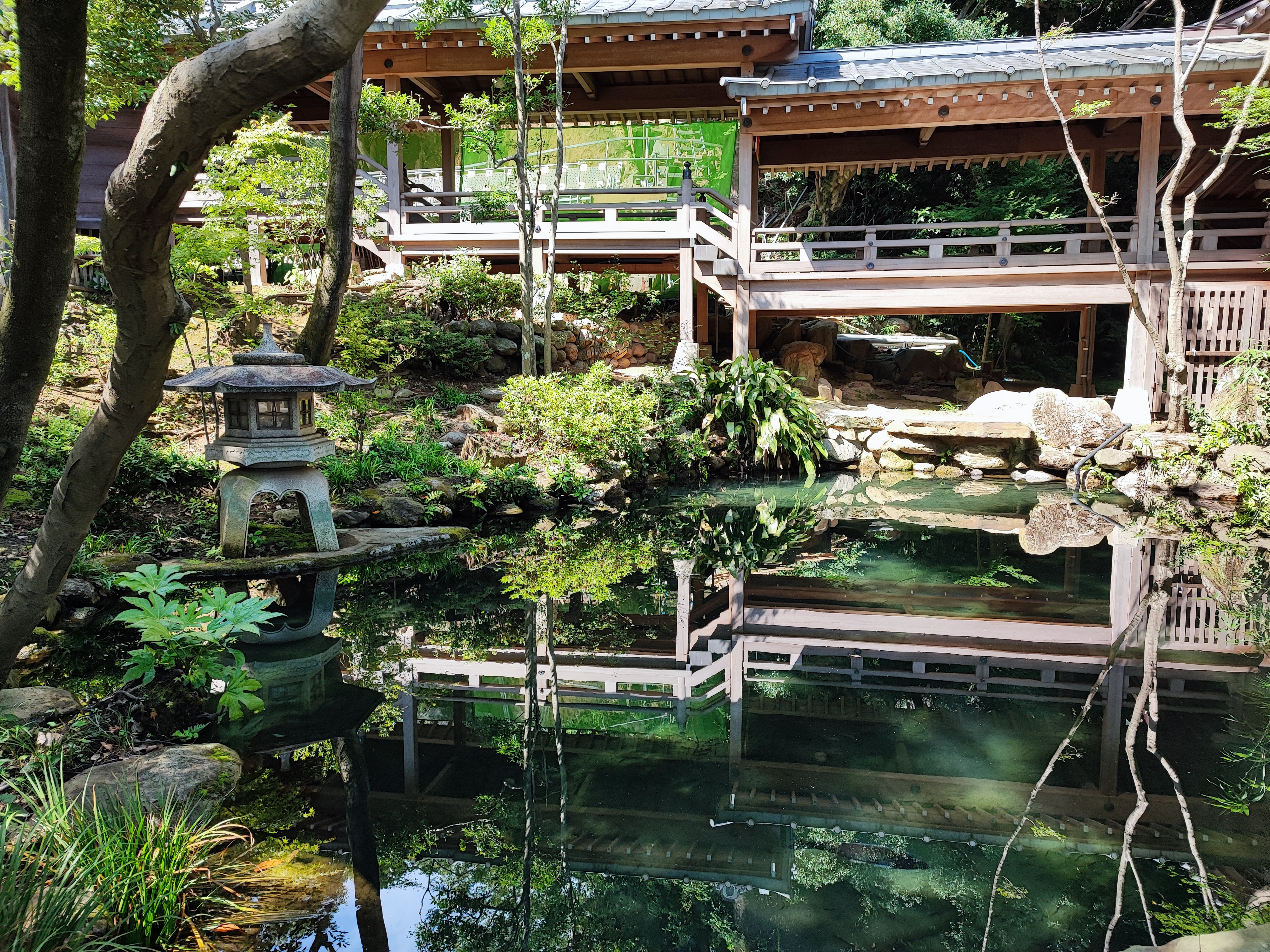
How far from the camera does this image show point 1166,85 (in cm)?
1073

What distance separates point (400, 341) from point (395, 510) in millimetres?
3751

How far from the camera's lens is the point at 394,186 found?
12.7 m

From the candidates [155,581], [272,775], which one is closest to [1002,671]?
[272,775]

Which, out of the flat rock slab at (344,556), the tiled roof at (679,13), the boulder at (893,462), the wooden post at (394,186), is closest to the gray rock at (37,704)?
the flat rock slab at (344,556)

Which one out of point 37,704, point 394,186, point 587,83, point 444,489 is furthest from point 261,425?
point 587,83

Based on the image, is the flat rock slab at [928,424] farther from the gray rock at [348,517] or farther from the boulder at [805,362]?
the gray rock at [348,517]

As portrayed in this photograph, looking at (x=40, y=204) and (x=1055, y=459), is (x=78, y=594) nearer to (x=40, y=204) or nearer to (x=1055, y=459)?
(x=40, y=204)

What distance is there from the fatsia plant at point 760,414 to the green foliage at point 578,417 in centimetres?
147

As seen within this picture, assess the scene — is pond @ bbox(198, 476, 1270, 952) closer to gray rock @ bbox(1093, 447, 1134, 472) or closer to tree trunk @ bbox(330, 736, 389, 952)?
tree trunk @ bbox(330, 736, 389, 952)

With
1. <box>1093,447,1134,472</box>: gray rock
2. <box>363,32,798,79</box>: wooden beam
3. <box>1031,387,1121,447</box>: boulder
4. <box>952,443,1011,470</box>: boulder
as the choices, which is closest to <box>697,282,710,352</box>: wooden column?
<box>363,32,798,79</box>: wooden beam

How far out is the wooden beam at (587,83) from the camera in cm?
1329

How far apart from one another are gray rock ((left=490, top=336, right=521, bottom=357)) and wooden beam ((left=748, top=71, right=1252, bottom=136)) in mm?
4450

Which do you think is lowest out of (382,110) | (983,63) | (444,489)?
(444,489)

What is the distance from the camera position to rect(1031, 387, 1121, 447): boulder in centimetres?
1116
